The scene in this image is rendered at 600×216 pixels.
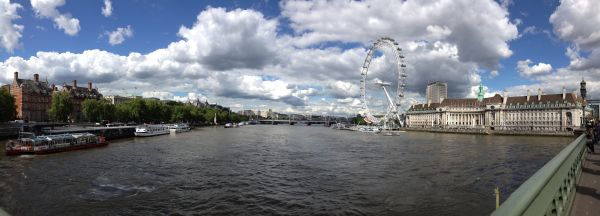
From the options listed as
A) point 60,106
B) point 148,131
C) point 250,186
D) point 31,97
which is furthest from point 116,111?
point 250,186

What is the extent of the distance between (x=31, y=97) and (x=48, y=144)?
7664cm

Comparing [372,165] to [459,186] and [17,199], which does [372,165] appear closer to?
[459,186]

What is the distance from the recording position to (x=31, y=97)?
107688 mm

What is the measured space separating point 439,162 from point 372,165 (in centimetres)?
757

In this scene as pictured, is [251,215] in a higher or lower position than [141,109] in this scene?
lower

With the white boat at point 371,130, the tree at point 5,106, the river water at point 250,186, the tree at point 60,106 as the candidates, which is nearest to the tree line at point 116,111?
the tree at point 60,106

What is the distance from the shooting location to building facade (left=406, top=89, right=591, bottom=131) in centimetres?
13250

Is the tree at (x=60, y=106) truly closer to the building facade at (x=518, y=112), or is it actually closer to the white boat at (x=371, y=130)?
the white boat at (x=371, y=130)

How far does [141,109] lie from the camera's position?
11531cm

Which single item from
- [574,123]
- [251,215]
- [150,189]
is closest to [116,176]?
[150,189]

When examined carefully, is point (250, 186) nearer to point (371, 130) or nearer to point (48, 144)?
point (48, 144)

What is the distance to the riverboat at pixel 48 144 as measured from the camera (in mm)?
42344

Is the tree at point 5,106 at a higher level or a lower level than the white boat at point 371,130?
higher

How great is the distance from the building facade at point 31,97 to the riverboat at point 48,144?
63198mm
